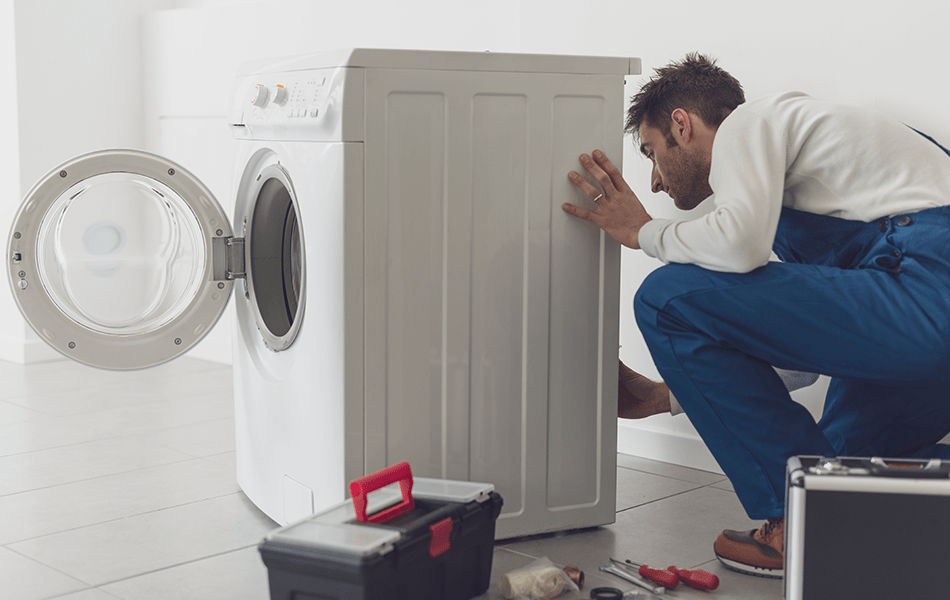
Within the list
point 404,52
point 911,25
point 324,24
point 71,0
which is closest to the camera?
point 404,52

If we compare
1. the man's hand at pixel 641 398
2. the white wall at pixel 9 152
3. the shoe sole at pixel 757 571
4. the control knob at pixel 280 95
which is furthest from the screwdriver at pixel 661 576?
the white wall at pixel 9 152

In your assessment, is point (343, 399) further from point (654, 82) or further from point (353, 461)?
point (654, 82)

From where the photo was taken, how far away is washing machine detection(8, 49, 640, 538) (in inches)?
74.2

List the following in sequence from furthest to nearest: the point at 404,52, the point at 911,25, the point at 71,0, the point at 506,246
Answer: the point at 71,0 → the point at 911,25 → the point at 506,246 → the point at 404,52

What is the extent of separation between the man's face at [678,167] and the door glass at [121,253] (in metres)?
0.99

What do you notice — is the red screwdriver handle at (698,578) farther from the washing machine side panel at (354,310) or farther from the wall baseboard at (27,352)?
the wall baseboard at (27,352)

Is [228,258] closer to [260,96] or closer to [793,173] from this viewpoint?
[260,96]

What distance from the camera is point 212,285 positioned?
84.7 inches

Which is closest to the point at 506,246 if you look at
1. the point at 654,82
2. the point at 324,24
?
the point at 654,82

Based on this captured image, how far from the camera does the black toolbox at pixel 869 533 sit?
1472 mm

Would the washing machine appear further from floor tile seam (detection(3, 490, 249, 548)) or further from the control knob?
floor tile seam (detection(3, 490, 249, 548))

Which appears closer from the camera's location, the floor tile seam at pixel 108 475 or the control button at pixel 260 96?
the control button at pixel 260 96

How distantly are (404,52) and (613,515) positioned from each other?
107cm

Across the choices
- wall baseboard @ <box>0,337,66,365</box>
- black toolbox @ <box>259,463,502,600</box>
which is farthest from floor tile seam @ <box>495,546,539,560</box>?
wall baseboard @ <box>0,337,66,365</box>
